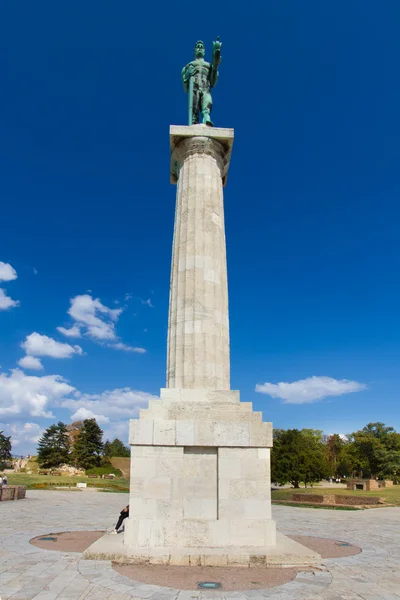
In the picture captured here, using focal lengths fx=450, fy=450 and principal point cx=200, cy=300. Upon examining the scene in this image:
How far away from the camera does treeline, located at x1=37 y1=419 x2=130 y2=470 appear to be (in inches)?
3206

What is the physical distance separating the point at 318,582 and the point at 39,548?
8.33 metres

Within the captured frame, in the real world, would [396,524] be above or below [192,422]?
below

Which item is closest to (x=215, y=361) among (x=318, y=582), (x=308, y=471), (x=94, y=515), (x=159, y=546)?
(x=159, y=546)

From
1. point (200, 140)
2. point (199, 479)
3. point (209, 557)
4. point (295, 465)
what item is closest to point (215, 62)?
point (200, 140)

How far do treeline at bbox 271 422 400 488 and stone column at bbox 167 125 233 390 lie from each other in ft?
127

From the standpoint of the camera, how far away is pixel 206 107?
18.0 m

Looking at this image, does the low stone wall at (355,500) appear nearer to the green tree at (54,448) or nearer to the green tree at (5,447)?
the green tree at (54,448)

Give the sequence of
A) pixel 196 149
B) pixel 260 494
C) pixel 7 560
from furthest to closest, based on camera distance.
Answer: pixel 196 149
pixel 260 494
pixel 7 560

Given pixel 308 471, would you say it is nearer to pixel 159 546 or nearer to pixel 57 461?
pixel 159 546

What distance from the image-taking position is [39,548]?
44.0 feet

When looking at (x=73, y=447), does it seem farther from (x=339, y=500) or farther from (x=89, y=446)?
(x=339, y=500)

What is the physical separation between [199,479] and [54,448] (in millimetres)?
79237

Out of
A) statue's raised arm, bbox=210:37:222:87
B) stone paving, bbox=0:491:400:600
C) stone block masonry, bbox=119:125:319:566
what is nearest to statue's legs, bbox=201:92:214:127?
statue's raised arm, bbox=210:37:222:87

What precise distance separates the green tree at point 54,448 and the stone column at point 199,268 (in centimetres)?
7628
